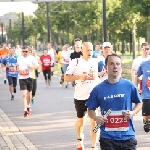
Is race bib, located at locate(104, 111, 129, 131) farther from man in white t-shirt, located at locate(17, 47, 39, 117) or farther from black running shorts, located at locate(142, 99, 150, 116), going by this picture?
man in white t-shirt, located at locate(17, 47, 39, 117)

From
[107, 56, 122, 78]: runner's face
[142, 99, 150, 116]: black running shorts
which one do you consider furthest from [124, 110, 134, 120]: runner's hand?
[142, 99, 150, 116]: black running shorts

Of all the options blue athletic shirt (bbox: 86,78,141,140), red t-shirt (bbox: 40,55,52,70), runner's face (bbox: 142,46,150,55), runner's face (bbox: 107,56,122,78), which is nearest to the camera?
runner's face (bbox: 107,56,122,78)

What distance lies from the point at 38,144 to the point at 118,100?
211 inches

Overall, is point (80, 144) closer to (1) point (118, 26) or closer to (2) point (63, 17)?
(1) point (118, 26)

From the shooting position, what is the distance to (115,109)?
23.2 ft

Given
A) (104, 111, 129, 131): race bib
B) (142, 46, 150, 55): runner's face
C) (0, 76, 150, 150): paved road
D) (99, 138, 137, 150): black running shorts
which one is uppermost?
(142, 46, 150, 55): runner's face

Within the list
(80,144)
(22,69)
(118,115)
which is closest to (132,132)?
(118,115)

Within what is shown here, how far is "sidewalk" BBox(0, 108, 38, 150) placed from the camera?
1162cm

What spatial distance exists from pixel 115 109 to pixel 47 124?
8524 millimetres

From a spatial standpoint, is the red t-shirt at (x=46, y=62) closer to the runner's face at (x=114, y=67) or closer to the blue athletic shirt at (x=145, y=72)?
the blue athletic shirt at (x=145, y=72)

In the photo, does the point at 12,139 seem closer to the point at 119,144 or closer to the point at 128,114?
the point at 119,144

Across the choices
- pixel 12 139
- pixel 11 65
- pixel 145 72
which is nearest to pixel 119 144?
pixel 145 72

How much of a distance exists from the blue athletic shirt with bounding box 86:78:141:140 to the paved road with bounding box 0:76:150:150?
4135 millimetres

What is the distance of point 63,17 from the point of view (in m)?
73.4
